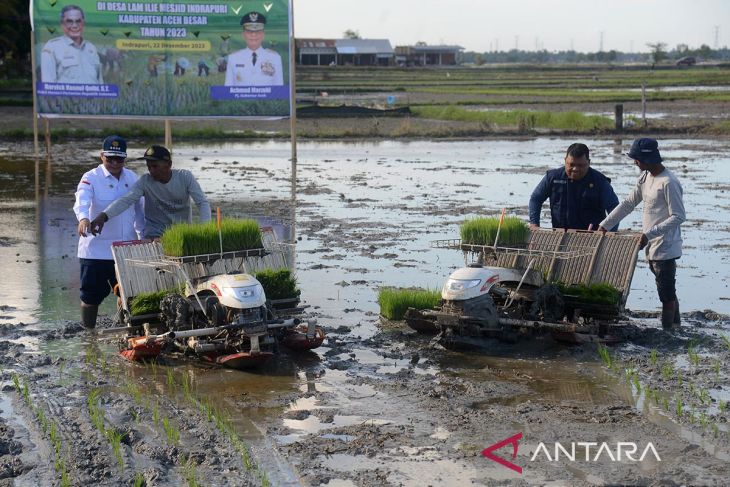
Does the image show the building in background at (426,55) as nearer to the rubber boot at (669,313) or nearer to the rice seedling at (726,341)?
the rubber boot at (669,313)

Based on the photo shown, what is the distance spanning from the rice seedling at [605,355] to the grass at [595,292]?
46 centimetres

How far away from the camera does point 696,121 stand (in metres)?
38.1

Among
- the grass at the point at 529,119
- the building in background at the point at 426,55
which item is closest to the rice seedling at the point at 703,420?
the grass at the point at 529,119

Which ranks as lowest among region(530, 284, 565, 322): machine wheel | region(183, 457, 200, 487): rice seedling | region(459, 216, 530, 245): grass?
region(183, 457, 200, 487): rice seedling

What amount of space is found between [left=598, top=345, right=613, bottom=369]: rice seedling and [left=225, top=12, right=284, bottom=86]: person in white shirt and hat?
14.7m

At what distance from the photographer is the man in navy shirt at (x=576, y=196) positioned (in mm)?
10258

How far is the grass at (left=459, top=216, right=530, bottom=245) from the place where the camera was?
980 cm

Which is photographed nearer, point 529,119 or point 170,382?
point 170,382

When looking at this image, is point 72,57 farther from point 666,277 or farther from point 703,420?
point 703,420

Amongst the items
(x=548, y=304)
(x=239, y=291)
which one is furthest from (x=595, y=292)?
(x=239, y=291)

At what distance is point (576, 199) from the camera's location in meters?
10.4

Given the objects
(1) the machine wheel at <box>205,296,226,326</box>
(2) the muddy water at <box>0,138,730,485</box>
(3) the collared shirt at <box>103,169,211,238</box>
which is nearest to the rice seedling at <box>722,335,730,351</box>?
(2) the muddy water at <box>0,138,730,485</box>

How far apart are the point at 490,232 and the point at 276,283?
198 cm

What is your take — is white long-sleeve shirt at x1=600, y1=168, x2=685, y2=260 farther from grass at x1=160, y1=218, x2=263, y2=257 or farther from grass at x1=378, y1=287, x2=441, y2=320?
grass at x1=160, y1=218, x2=263, y2=257
